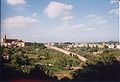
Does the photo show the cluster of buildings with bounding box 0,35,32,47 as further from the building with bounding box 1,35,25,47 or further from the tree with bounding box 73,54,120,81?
the tree with bounding box 73,54,120,81

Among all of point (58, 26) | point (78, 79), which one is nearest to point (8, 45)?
point (58, 26)

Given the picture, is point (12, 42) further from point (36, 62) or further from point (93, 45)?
point (93, 45)

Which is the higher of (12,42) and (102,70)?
(12,42)

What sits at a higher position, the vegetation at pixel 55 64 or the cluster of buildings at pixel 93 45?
the cluster of buildings at pixel 93 45

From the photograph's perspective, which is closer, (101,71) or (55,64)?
(55,64)

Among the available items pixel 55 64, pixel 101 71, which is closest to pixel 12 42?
pixel 55 64

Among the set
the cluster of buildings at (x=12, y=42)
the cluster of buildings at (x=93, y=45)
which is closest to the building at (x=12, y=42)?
the cluster of buildings at (x=12, y=42)

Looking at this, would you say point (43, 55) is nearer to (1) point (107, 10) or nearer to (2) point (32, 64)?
(2) point (32, 64)

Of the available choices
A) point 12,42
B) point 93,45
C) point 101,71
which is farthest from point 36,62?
point 101,71

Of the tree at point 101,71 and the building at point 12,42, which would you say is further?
the tree at point 101,71

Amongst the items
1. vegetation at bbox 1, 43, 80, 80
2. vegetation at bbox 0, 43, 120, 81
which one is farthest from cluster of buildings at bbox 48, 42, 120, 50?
vegetation at bbox 1, 43, 80, 80

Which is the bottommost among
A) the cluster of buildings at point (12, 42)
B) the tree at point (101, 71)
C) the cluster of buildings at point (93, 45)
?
the tree at point (101, 71)

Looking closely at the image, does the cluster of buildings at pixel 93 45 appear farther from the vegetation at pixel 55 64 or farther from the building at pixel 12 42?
the building at pixel 12 42

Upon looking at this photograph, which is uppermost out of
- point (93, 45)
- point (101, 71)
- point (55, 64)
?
point (93, 45)
